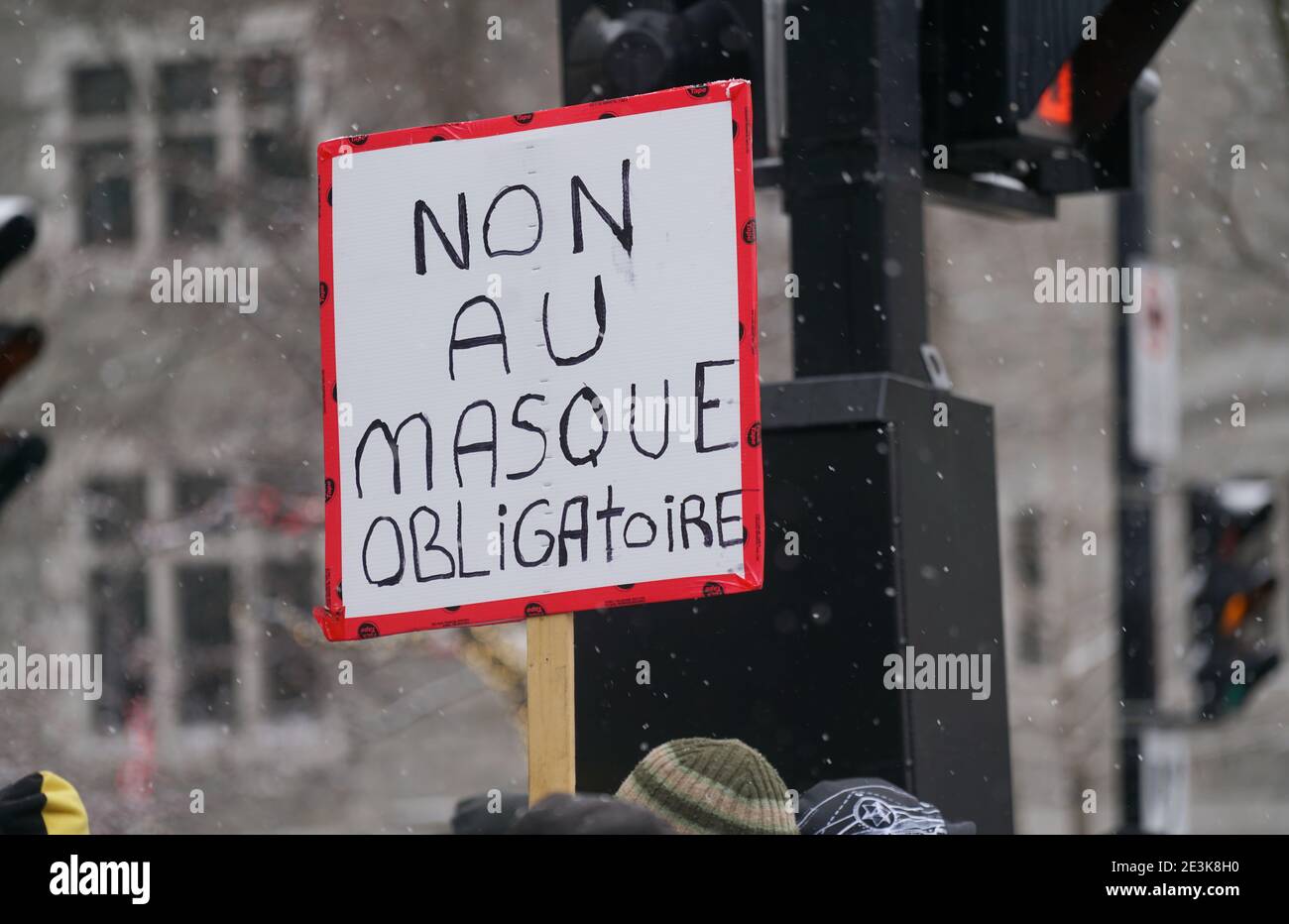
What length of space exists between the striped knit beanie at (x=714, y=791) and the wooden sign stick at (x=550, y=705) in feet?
0.42

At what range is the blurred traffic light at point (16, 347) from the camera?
3.66 m

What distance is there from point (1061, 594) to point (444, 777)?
210 inches

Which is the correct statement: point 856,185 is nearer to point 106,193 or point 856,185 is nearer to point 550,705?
point 550,705

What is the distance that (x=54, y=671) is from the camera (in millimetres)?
11695

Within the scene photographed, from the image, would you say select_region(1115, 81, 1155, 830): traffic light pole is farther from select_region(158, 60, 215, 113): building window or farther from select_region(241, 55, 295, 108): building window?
select_region(158, 60, 215, 113): building window

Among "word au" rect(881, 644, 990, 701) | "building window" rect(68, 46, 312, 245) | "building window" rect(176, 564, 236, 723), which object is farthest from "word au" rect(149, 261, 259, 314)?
"word au" rect(881, 644, 990, 701)

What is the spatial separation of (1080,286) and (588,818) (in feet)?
40.6

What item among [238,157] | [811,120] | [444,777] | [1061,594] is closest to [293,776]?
Result: [444,777]

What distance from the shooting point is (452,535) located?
3.70 m

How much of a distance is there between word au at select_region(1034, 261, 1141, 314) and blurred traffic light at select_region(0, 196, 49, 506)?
6.65 meters

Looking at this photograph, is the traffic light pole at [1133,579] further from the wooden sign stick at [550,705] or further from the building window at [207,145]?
the wooden sign stick at [550,705]

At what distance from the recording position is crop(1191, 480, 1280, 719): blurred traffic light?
31.5 feet

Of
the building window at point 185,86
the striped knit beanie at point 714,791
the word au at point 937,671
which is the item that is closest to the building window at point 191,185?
the building window at point 185,86

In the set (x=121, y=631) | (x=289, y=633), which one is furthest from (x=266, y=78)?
(x=121, y=631)
